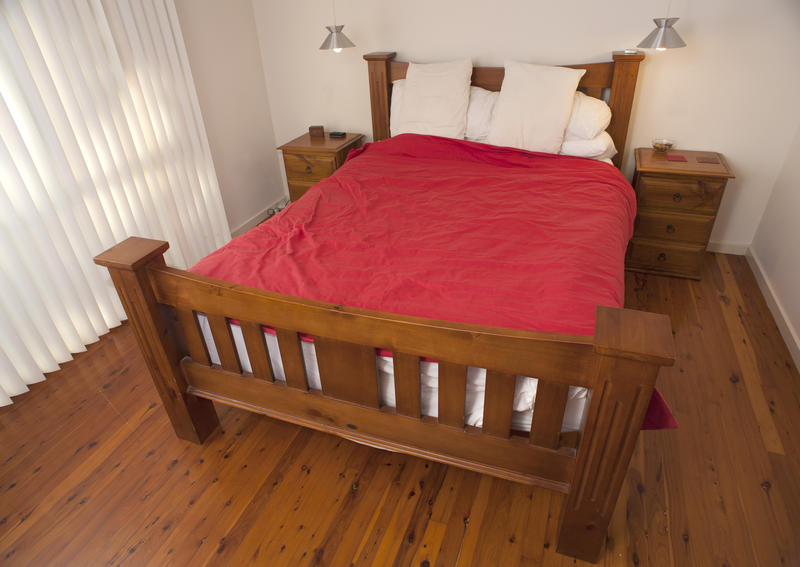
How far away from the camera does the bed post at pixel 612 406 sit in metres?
0.98

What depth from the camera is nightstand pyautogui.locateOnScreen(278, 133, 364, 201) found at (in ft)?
10.1

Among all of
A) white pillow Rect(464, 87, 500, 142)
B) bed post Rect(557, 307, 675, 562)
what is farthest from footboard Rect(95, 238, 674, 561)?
white pillow Rect(464, 87, 500, 142)

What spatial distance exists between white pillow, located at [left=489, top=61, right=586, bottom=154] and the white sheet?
1.72 metres

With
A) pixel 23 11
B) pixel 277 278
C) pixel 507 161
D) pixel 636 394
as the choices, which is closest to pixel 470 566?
pixel 636 394

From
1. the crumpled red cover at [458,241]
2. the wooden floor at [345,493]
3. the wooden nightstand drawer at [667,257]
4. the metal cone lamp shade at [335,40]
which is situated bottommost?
the wooden floor at [345,493]

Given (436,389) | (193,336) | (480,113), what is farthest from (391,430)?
(480,113)

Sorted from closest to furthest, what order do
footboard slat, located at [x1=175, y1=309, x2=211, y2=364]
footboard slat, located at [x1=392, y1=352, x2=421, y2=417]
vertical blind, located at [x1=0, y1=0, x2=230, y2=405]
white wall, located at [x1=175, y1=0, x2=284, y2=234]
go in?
1. footboard slat, located at [x1=392, y1=352, x2=421, y2=417]
2. footboard slat, located at [x1=175, y1=309, x2=211, y2=364]
3. vertical blind, located at [x1=0, y1=0, x2=230, y2=405]
4. white wall, located at [x1=175, y1=0, x2=284, y2=234]

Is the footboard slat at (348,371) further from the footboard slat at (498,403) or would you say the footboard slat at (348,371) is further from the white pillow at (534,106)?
the white pillow at (534,106)

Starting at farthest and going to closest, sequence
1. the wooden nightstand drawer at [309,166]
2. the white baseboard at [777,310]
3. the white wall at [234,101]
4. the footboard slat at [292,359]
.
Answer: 1. the wooden nightstand drawer at [309,166]
2. the white wall at [234,101]
3. the white baseboard at [777,310]
4. the footboard slat at [292,359]

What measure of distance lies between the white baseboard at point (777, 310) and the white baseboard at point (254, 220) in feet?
10.5

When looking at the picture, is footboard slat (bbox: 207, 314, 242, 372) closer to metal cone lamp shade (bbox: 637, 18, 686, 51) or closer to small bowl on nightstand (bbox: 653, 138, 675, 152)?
metal cone lamp shade (bbox: 637, 18, 686, 51)

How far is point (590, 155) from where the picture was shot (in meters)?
2.57

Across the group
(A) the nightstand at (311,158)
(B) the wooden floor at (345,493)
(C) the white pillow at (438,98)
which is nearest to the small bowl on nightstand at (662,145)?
(C) the white pillow at (438,98)

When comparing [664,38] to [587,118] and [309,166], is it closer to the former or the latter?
[587,118]
